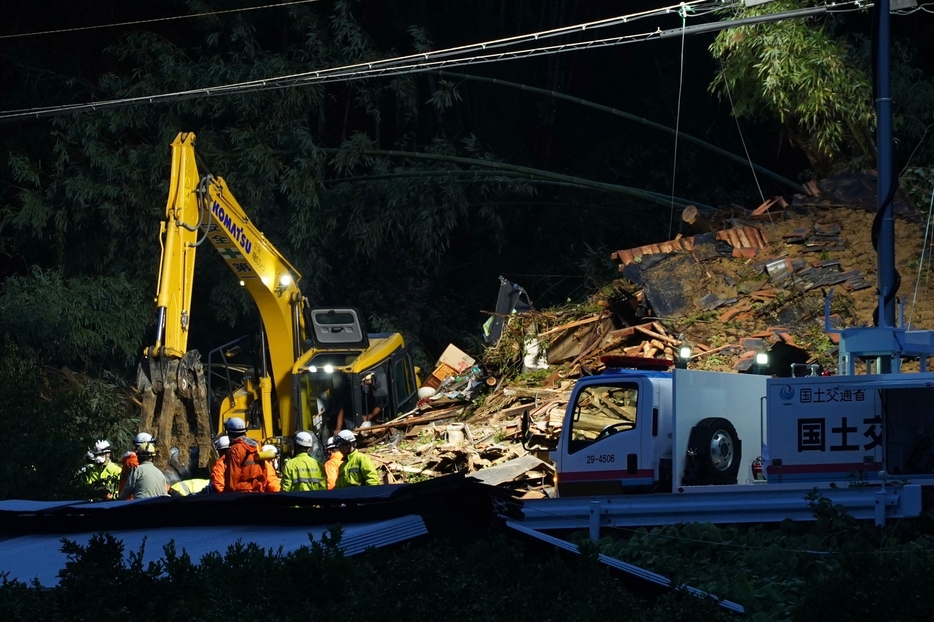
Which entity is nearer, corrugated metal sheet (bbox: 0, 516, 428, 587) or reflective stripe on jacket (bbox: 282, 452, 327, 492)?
corrugated metal sheet (bbox: 0, 516, 428, 587)

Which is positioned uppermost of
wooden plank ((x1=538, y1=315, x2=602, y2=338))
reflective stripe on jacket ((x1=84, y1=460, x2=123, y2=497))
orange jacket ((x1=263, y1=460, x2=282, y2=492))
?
wooden plank ((x1=538, y1=315, x2=602, y2=338))

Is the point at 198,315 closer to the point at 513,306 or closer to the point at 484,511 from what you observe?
the point at 513,306

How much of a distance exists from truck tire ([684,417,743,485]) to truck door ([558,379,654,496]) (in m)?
0.43

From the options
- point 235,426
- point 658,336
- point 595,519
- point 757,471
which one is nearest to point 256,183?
point 658,336

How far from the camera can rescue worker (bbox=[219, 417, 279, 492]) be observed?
13.8 m

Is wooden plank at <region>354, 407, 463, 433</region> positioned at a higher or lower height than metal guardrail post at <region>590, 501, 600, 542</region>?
higher

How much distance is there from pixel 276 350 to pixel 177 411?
142 inches

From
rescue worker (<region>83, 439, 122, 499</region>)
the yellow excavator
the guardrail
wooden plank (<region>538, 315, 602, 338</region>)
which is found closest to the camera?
the guardrail

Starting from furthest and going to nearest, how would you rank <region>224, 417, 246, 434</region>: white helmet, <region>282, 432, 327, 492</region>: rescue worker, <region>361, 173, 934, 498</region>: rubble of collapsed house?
<region>361, 173, 934, 498</region>: rubble of collapsed house, <region>224, 417, 246, 434</region>: white helmet, <region>282, 432, 327, 492</region>: rescue worker

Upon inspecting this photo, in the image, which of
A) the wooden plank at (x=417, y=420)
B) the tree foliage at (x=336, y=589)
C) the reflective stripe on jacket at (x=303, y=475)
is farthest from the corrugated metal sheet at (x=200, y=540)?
the wooden plank at (x=417, y=420)

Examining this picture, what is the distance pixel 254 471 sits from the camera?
1388 cm

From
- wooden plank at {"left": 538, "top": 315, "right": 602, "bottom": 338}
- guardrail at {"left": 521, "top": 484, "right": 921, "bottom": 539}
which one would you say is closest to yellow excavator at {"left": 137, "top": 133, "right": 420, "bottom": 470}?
wooden plank at {"left": 538, "top": 315, "right": 602, "bottom": 338}

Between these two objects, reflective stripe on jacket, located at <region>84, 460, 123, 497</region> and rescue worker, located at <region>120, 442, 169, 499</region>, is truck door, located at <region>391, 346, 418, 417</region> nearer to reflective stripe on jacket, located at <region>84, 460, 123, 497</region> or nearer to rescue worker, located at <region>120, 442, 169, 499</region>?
reflective stripe on jacket, located at <region>84, 460, 123, 497</region>

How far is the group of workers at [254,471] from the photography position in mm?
13250
